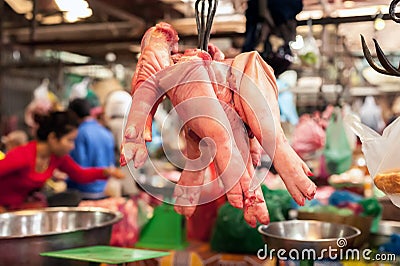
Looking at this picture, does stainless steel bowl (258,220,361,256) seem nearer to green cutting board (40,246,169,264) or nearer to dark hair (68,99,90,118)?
green cutting board (40,246,169,264)

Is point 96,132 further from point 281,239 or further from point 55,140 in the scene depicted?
point 281,239

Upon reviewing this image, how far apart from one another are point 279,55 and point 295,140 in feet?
2.03

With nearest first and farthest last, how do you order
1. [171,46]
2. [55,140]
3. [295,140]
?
[171,46]
[295,140]
[55,140]

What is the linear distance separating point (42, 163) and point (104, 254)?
75.6 inches

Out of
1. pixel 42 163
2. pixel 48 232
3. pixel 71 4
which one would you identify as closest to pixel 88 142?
pixel 42 163

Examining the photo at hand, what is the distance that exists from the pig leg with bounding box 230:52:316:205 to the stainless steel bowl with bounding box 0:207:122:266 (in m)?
0.70

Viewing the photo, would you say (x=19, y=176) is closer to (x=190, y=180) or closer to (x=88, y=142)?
(x=88, y=142)

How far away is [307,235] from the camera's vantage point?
5.82 ft

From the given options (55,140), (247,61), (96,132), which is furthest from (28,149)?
(247,61)

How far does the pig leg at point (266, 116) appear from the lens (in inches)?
44.6

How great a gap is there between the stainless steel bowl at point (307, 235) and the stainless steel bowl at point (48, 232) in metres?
0.52

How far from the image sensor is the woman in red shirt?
2900mm

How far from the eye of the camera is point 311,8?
11.5 feet

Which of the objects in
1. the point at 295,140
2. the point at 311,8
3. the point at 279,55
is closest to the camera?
the point at 279,55
